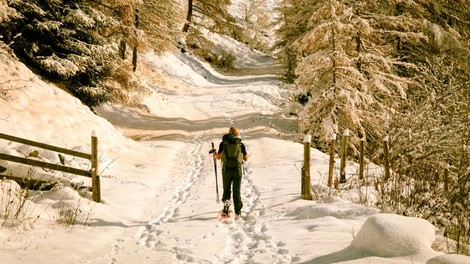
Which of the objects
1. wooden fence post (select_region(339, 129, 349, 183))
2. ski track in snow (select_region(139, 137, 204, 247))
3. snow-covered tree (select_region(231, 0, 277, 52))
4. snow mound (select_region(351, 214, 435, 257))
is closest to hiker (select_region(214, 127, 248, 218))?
ski track in snow (select_region(139, 137, 204, 247))

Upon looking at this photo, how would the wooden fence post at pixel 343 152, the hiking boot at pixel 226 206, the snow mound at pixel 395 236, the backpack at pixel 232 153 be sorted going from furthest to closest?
the wooden fence post at pixel 343 152 → the backpack at pixel 232 153 → the hiking boot at pixel 226 206 → the snow mound at pixel 395 236

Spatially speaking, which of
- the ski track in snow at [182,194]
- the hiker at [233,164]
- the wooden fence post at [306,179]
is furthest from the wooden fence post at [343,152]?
the ski track in snow at [182,194]

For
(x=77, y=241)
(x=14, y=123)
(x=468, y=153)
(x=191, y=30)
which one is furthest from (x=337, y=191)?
(x=191, y=30)

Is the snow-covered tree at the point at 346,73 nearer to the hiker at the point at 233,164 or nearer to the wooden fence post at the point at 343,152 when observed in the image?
the wooden fence post at the point at 343,152

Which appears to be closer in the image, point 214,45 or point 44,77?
point 44,77

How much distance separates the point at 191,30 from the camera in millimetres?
44000

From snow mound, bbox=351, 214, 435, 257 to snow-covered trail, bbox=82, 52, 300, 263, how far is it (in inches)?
48.8

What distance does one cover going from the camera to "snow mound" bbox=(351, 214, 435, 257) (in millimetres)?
5055

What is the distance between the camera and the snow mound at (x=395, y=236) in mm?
5055

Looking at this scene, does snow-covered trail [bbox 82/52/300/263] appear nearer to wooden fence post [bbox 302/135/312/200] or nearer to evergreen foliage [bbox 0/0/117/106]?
wooden fence post [bbox 302/135/312/200]

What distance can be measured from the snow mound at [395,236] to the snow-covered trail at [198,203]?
1.24 meters

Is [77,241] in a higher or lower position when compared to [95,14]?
lower

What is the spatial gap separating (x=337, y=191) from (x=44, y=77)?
1138 cm

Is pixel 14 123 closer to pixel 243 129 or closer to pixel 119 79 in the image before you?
pixel 119 79
